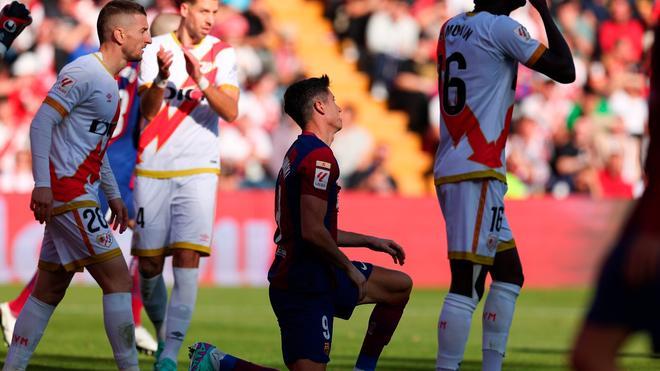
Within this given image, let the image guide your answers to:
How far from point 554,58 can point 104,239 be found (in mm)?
2799

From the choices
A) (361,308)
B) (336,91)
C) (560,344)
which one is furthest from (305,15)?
(560,344)

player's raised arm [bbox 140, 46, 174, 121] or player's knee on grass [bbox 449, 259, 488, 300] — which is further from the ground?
player's raised arm [bbox 140, 46, 174, 121]

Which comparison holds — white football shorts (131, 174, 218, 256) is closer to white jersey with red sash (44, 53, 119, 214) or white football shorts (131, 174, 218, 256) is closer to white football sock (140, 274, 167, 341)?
white football sock (140, 274, 167, 341)

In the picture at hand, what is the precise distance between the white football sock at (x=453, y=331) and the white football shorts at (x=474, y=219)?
26 cm

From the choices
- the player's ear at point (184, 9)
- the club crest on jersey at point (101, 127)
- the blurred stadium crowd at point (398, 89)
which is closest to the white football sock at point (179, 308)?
the club crest on jersey at point (101, 127)

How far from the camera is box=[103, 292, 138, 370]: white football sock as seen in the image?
297 inches

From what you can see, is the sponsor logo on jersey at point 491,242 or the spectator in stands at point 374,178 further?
the spectator in stands at point 374,178

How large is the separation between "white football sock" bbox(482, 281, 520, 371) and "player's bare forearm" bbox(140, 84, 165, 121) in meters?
2.85

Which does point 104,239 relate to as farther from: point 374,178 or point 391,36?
point 391,36

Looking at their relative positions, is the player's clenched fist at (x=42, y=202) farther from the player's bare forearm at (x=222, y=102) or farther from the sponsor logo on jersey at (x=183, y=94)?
the sponsor logo on jersey at (x=183, y=94)

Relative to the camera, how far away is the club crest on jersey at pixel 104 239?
746 centimetres

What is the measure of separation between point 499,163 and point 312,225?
4.03 feet

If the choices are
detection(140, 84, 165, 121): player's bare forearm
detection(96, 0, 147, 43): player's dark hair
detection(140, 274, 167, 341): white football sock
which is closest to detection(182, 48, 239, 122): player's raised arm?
detection(140, 84, 165, 121): player's bare forearm

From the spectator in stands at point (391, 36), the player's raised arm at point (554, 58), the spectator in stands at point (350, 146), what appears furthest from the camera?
the spectator in stands at point (391, 36)
